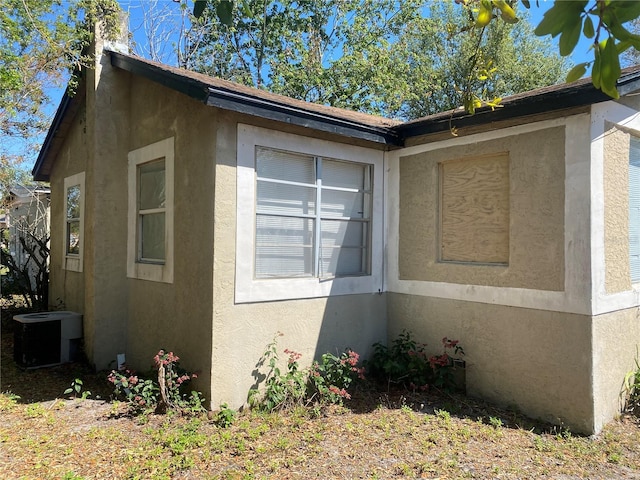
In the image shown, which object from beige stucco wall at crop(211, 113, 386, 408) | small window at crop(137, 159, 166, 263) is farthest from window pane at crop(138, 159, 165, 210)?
beige stucco wall at crop(211, 113, 386, 408)

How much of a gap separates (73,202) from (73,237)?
657 millimetres

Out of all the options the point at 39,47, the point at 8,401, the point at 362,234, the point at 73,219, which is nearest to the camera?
the point at 8,401

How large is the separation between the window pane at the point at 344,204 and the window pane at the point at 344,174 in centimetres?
11

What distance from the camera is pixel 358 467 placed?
13.0ft

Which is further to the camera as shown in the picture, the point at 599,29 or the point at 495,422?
the point at 495,422

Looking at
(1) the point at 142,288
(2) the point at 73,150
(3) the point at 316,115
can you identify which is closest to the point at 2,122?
(2) the point at 73,150

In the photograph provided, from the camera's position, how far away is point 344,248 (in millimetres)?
6355

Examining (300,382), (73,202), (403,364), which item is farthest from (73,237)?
(403,364)

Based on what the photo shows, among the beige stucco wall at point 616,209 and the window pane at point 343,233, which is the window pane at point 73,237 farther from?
the beige stucco wall at point 616,209

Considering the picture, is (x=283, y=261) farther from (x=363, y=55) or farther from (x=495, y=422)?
(x=363, y=55)

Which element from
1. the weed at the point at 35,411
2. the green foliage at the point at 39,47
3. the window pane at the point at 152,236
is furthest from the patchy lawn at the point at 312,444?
the green foliage at the point at 39,47

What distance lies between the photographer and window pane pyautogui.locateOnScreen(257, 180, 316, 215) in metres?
5.51

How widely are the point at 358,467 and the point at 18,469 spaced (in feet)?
9.25

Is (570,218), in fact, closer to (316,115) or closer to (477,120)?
(477,120)
